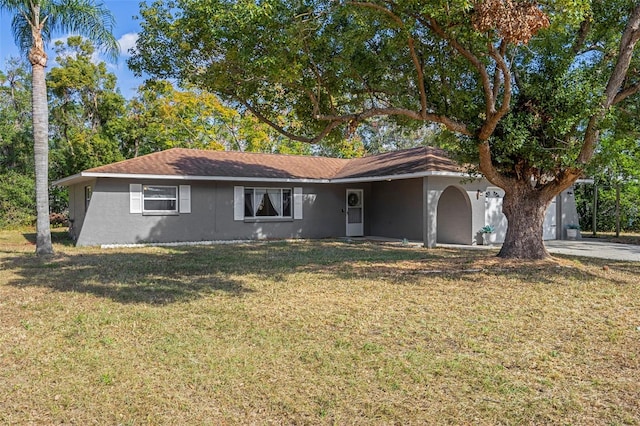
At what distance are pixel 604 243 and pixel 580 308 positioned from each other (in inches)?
479

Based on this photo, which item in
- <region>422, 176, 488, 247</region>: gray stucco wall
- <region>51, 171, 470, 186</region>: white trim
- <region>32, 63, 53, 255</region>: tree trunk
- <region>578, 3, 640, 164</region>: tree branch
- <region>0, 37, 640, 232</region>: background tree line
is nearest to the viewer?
<region>578, 3, 640, 164</region>: tree branch

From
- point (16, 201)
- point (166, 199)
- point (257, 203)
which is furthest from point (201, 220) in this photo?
point (16, 201)

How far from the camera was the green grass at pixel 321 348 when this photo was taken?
3.80 meters

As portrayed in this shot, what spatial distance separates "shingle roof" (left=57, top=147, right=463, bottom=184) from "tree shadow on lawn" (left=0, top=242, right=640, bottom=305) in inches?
115

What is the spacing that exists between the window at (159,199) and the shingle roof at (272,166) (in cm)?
72

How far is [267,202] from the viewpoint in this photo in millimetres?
18641

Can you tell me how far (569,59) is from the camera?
390 inches

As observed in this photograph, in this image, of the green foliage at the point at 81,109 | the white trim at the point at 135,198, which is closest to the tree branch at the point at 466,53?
the white trim at the point at 135,198

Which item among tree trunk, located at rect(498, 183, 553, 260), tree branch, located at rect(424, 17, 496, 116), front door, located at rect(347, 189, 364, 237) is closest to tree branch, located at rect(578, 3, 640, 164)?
tree trunk, located at rect(498, 183, 553, 260)

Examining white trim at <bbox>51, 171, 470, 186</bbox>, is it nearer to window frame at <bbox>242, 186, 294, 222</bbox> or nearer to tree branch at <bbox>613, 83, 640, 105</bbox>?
window frame at <bbox>242, 186, 294, 222</bbox>

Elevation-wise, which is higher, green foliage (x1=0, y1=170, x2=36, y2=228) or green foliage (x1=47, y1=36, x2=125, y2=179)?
green foliage (x1=47, y1=36, x2=125, y2=179)

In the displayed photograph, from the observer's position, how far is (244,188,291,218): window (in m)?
18.2

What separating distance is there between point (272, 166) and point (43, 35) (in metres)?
8.95

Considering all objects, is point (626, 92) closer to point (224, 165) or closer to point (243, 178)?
point (243, 178)
